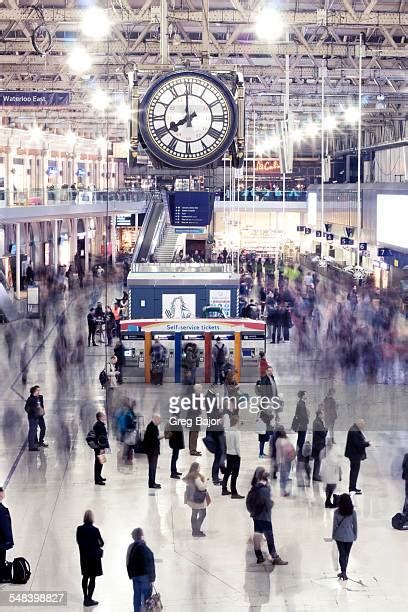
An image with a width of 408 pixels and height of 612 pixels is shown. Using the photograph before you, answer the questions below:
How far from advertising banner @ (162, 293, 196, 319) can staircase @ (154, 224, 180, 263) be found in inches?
694

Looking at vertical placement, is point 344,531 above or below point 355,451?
below

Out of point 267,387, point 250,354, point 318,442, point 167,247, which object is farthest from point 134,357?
point 167,247

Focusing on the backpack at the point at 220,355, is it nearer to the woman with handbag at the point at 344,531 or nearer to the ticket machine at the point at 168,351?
the ticket machine at the point at 168,351

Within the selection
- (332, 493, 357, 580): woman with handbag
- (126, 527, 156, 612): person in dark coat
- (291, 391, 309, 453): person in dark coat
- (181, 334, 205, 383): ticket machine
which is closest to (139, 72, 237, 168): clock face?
(126, 527, 156, 612): person in dark coat

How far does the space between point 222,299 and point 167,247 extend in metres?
20.0

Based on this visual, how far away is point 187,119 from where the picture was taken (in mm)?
8844

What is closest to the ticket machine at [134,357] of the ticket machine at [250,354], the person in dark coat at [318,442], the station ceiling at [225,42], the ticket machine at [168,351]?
the ticket machine at [168,351]

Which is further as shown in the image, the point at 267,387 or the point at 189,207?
the point at 267,387

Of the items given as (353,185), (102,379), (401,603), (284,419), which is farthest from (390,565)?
(353,185)

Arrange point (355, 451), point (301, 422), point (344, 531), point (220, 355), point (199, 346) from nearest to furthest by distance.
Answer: point (344, 531), point (355, 451), point (301, 422), point (220, 355), point (199, 346)

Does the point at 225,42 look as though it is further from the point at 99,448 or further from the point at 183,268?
the point at 99,448

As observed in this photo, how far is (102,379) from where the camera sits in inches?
775

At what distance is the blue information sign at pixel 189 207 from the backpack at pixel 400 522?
12.0 ft

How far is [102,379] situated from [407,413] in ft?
16.5
